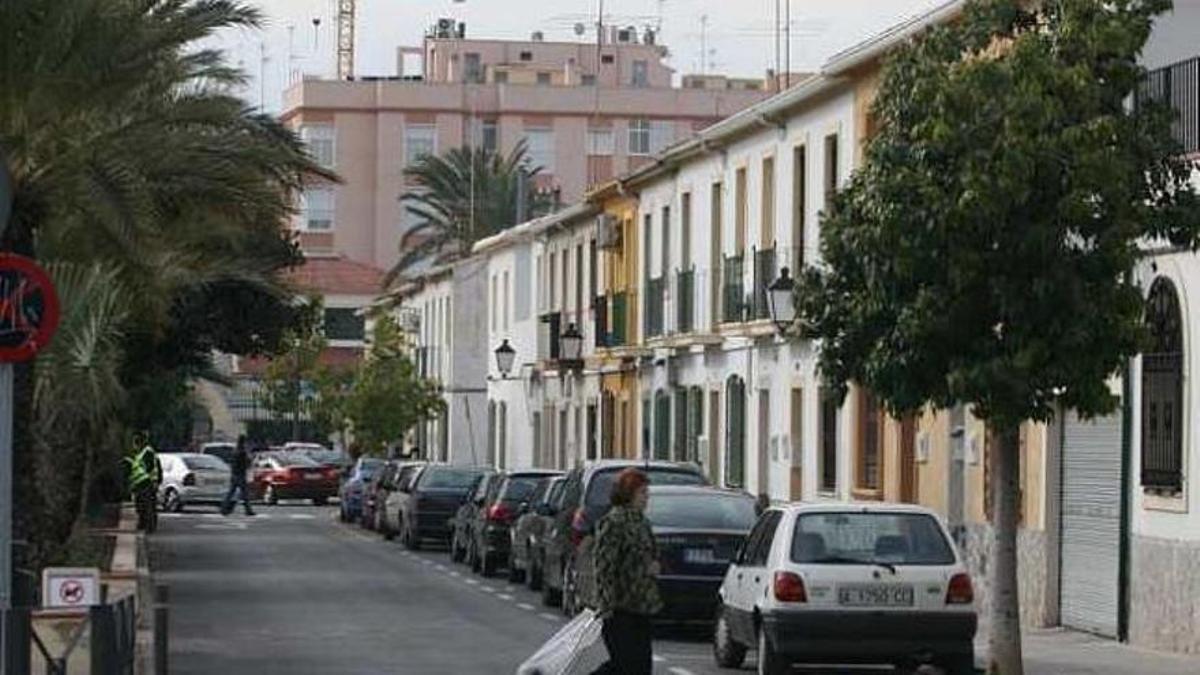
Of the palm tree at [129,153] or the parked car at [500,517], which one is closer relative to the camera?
the palm tree at [129,153]

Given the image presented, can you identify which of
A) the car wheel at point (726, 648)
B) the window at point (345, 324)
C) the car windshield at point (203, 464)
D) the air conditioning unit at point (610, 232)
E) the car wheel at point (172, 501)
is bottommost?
the car wheel at point (172, 501)

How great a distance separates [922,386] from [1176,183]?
259cm

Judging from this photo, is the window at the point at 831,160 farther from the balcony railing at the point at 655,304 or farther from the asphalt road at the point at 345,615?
the balcony railing at the point at 655,304

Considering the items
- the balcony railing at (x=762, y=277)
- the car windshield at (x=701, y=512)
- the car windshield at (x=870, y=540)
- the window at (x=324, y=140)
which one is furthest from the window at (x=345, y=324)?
the car windshield at (x=870, y=540)

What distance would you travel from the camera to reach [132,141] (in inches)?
1016

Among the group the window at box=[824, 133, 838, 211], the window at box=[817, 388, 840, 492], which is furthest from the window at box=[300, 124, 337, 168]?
the window at box=[824, 133, 838, 211]

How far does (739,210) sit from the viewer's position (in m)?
45.0

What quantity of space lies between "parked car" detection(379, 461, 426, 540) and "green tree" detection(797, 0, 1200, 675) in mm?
29548

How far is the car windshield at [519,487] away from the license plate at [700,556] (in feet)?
44.0

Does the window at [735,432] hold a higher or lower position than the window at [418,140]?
lower

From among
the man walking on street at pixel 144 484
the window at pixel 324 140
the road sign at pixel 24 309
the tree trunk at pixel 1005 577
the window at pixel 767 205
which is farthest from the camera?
the window at pixel 324 140

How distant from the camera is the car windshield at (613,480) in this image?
30.6 m

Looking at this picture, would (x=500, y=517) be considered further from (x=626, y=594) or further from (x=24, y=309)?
(x=24, y=309)

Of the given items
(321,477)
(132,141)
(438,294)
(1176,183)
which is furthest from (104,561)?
(438,294)
